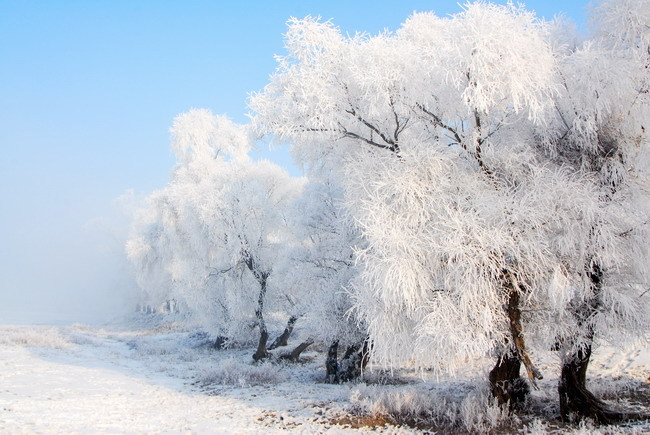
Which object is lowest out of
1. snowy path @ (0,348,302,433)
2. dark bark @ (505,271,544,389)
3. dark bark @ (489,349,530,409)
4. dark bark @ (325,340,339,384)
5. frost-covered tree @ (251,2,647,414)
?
snowy path @ (0,348,302,433)

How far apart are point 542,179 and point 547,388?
5.65 meters

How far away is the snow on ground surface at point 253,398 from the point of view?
8.54m

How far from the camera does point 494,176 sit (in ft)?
27.5

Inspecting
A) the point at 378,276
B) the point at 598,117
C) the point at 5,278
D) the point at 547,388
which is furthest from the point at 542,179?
the point at 5,278

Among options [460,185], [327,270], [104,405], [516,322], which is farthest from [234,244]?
[516,322]

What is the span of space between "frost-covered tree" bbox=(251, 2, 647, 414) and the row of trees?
4 cm

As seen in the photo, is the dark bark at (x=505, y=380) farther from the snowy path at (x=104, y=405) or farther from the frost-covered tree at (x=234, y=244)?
the frost-covered tree at (x=234, y=244)

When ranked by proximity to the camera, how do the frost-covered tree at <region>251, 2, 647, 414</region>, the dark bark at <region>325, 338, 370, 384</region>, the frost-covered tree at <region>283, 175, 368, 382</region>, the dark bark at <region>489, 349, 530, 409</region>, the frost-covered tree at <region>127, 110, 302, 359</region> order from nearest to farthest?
the frost-covered tree at <region>251, 2, 647, 414</region> < the dark bark at <region>489, 349, 530, 409</region> < the frost-covered tree at <region>283, 175, 368, 382</region> < the dark bark at <region>325, 338, 370, 384</region> < the frost-covered tree at <region>127, 110, 302, 359</region>

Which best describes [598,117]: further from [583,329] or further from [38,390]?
[38,390]

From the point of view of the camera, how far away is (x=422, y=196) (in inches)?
321

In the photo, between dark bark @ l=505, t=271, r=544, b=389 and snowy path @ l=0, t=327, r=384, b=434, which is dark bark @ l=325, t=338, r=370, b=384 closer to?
snowy path @ l=0, t=327, r=384, b=434

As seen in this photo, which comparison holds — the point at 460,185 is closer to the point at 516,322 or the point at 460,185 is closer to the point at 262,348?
the point at 516,322

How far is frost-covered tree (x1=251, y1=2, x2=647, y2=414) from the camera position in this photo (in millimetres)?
7586

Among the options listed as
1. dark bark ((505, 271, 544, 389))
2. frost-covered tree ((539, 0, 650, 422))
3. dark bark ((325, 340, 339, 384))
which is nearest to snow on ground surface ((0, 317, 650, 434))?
dark bark ((325, 340, 339, 384))
